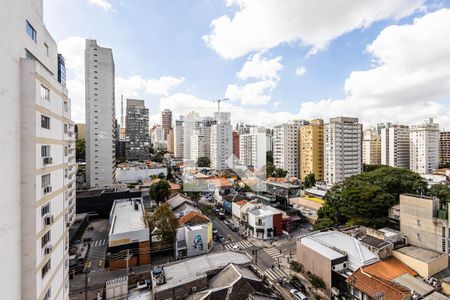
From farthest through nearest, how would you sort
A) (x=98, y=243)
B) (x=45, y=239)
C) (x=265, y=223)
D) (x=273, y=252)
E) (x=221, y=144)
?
(x=221, y=144) < (x=265, y=223) < (x=98, y=243) < (x=273, y=252) < (x=45, y=239)

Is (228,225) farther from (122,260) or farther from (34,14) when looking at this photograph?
(34,14)

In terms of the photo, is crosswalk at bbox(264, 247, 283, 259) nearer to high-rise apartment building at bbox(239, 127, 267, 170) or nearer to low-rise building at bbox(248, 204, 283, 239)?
low-rise building at bbox(248, 204, 283, 239)

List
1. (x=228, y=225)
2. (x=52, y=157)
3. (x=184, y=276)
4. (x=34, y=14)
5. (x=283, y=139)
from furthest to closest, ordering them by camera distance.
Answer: (x=283, y=139) < (x=228, y=225) < (x=184, y=276) < (x=52, y=157) < (x=34, y=14)

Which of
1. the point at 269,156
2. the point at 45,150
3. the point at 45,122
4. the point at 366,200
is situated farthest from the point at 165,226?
the point at 269,156

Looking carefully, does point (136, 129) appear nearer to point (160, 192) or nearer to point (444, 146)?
point (160, 192)

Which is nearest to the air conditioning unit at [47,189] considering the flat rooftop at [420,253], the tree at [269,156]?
the flat rooftop at [420,253]

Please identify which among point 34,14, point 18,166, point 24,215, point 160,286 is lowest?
point 160,286

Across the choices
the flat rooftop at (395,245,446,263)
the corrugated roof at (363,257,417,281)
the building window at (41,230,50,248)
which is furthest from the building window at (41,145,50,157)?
the flat rooftop at (395,245,446,263)

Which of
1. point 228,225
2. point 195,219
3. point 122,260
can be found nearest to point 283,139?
point 228,225

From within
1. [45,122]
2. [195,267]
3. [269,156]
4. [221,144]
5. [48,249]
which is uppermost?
[221,144]
